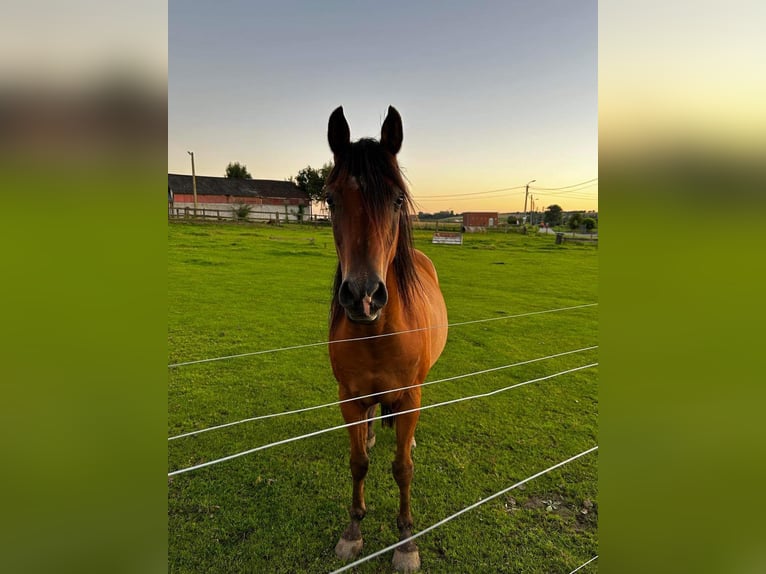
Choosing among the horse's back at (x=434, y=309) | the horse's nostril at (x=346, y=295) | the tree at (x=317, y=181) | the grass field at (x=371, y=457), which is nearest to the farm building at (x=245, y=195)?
the tree at (x=317, y=181)

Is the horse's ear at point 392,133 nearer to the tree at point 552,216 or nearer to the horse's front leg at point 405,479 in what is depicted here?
the horse's front leg at point 405,479

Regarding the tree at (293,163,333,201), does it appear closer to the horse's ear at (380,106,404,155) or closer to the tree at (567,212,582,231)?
the horse's ear at (380,106,404,155)

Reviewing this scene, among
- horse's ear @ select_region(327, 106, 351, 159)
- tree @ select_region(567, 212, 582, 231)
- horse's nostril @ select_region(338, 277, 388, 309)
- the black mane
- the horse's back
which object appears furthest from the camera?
tree @ select_region(567, 212, 582, 231)

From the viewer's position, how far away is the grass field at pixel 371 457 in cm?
219

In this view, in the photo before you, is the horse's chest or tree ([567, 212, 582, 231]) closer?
the horse's chest

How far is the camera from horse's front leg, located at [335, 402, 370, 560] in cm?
212

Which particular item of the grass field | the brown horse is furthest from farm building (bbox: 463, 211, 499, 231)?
the brown horse

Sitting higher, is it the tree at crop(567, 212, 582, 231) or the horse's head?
the tree at crop(567, 212, 582, 231)

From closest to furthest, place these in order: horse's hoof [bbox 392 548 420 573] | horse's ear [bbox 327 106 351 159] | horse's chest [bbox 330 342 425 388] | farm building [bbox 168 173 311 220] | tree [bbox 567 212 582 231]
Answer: horse's ear [bbox 327 106 351 159] < horse's chest [bbox 330 342 425 388] < horse's hoof [bbox 392 548 420 573] < tree [bbox 567 212 582 231] < farm building [bbox 168 173 311 220]

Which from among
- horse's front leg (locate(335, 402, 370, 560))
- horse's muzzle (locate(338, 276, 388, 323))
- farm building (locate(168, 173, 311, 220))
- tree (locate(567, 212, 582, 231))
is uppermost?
farm building (locate(168, 173, 311, 220))

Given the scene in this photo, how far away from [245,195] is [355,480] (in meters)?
24.8

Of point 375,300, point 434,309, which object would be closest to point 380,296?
point 375,300
